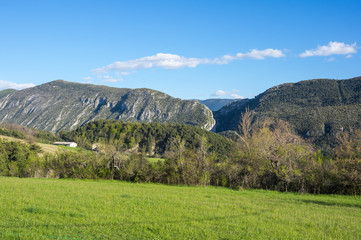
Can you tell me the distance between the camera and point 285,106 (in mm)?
149625

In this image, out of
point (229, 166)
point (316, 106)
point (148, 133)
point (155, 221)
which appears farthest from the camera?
point (316, 106)

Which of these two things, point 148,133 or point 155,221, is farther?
point 148,133

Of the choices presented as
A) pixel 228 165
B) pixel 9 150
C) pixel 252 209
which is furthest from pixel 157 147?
pixel 252 209

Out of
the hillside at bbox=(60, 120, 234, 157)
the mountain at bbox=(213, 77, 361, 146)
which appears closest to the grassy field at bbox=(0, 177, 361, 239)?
the mountain at bbox=(213, 77, 361, 146)

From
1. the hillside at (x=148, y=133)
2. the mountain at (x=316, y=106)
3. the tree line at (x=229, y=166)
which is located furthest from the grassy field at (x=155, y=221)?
the hillside at (x=148, y=133)

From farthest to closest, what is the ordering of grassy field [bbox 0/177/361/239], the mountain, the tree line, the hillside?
1. the hillside
2. the mountain
3. the tree line
4. grassy field [bbox 0/177/361/239]

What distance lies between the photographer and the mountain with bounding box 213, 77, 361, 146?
8725cm

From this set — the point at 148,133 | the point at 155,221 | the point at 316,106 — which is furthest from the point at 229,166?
the point at 316,106

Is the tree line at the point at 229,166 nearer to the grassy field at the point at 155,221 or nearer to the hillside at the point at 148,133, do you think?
the grassy field at the point at 155,221

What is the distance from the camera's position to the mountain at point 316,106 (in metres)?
87.2

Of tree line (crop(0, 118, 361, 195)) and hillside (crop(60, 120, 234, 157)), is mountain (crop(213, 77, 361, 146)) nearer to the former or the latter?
hillside (crop(60, 120, 234, 157))

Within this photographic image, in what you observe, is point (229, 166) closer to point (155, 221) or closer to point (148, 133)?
point (155, 221)

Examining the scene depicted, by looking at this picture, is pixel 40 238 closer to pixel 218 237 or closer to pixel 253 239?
pixel 218 237

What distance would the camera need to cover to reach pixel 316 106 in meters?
130
